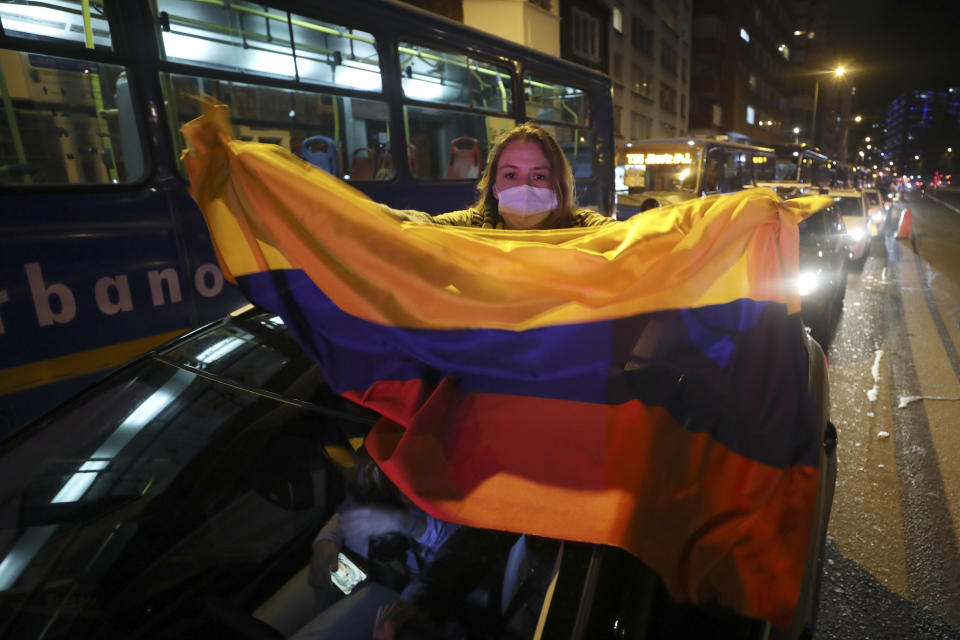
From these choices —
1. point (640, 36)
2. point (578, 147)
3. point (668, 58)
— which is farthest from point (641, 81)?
point (578, 147)

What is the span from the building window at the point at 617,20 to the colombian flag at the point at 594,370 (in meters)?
32.0

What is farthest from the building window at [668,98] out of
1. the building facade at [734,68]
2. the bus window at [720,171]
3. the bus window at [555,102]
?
the bus window at [555,102]

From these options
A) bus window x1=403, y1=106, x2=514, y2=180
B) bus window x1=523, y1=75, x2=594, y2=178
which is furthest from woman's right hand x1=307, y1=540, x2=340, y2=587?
bus window x1=523, y1=75, x2=594, y2=178

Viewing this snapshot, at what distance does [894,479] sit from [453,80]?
5.09 metres

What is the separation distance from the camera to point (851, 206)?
1296 centimetres

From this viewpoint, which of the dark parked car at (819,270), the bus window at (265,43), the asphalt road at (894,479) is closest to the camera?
the asphalt road at (894,479)

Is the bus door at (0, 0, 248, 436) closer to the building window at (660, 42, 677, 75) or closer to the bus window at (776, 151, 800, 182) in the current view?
the bus window at (776, 151, 800, 182)

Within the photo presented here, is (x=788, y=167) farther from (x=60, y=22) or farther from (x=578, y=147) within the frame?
(x=60, y=22)

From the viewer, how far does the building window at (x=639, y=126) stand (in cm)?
3278

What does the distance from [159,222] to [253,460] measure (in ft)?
8.94

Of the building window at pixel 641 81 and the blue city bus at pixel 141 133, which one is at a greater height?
the building window at pixel 641 81

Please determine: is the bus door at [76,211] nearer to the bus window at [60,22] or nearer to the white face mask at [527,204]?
the bus window at [60,22]

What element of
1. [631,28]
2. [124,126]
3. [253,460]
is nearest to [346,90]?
[124,126]

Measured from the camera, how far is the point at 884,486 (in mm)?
3818
